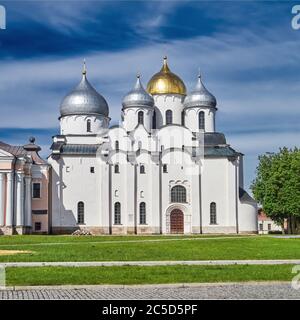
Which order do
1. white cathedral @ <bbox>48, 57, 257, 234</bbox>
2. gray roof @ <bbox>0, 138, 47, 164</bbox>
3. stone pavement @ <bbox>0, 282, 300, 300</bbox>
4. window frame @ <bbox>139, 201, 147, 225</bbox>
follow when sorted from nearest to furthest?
stone pavement @ <bbox>0, 282, 300, 300</bbox> < gray roof @ <bbox>0, 138, 47, 164</bbox> < white cathedral @ <bbox>48, 57, 257, 234</bbox> < window frame @ <bbox>139, 201, 147, 225</bbox>

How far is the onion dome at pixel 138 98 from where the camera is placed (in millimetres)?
70375

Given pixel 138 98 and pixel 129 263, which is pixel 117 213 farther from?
pixel 129 263

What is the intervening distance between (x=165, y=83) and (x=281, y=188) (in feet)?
59.3

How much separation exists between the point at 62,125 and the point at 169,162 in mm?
12674

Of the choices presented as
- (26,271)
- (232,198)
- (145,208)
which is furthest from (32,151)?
(26,271)

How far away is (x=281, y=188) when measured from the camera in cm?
6756

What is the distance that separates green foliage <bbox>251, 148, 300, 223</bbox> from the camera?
6631cm

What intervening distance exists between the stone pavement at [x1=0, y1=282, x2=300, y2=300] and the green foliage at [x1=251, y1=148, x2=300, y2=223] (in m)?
50.3

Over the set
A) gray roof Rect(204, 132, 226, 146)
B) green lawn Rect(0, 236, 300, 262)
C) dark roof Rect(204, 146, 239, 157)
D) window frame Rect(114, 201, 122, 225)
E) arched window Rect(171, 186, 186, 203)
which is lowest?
green lawn Rect(0, 236, 300, 262)

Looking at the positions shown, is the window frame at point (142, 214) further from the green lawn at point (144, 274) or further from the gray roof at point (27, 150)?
the green lawn at point (144, 274)

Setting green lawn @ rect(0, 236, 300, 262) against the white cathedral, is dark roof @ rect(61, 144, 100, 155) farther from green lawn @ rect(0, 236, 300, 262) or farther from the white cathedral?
green lawn @ rect(0, 236, 300, 262)

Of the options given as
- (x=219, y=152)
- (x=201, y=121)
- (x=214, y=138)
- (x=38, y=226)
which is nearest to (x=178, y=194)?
(x=219, y=152)

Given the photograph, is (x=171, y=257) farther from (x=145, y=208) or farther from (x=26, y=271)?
(x=145, y=208)

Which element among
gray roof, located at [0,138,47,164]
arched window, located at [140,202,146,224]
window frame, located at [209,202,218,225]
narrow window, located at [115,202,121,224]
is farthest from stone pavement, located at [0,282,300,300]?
window frame, located at [209,202,218,225]
